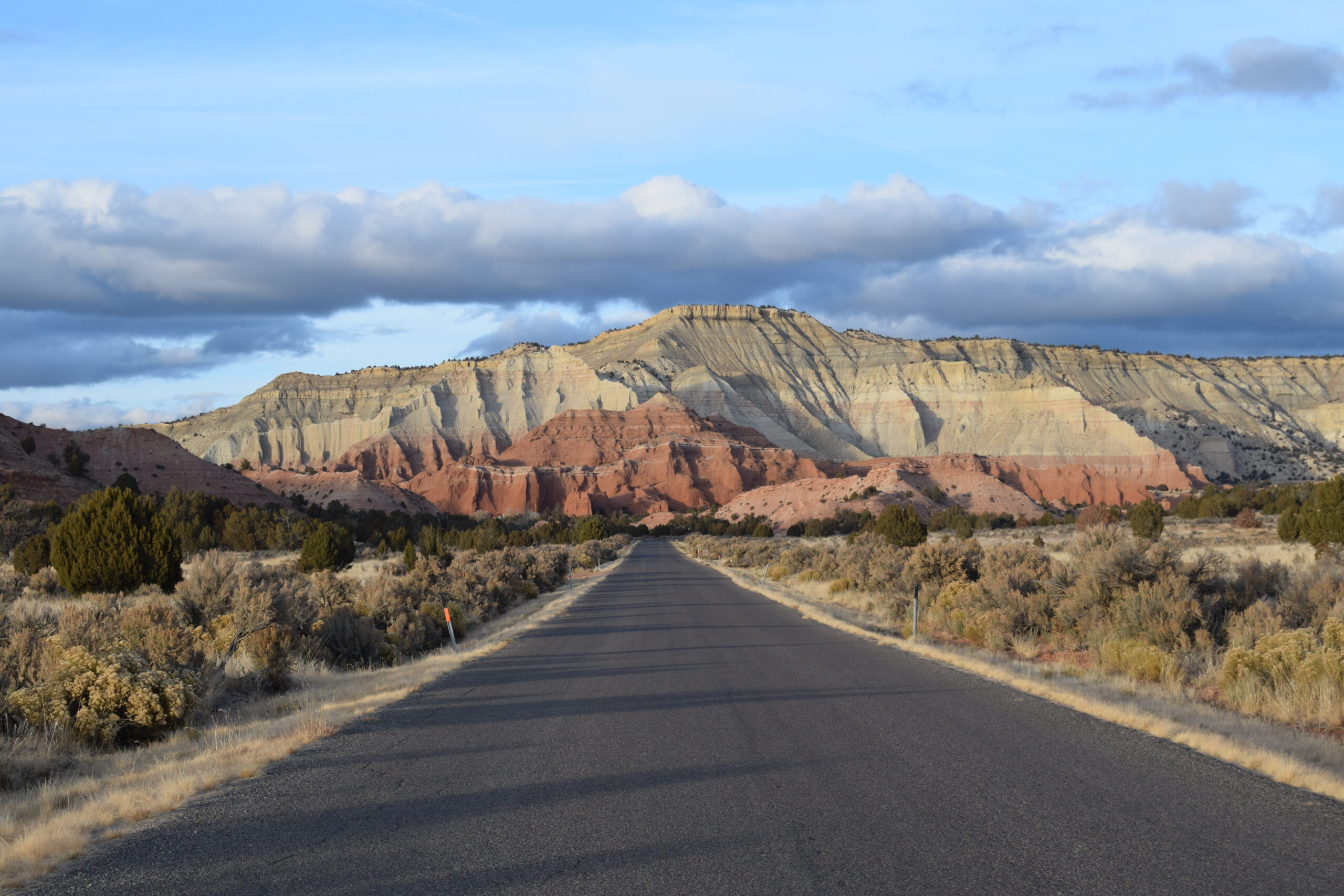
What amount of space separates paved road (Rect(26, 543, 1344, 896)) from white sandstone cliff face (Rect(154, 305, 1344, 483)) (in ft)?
413

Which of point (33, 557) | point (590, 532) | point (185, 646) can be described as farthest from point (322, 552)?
point (590, 532)

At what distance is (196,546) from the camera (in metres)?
50.4

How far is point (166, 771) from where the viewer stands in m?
7.46

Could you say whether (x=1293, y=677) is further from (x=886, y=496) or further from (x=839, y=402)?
(x=839, y=402)

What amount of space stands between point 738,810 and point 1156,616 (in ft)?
32.2

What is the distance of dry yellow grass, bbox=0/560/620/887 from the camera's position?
5.42m

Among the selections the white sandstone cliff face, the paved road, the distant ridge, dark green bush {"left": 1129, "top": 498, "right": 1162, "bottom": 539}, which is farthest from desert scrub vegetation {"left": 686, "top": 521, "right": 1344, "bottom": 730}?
the white sandstone cliff face

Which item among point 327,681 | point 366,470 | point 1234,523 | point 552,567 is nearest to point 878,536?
point 552,567

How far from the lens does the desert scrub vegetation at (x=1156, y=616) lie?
10266 millimetres

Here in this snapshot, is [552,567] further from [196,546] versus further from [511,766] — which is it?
[511,766]

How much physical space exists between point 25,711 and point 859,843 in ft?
26.4

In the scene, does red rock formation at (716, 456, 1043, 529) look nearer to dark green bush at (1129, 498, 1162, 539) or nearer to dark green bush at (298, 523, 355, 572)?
dark green bush at (1129, 498, 1162, 539)

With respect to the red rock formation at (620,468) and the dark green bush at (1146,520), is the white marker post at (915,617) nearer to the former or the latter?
the dark green bush at (1146,520)

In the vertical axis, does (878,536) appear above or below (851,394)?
below
